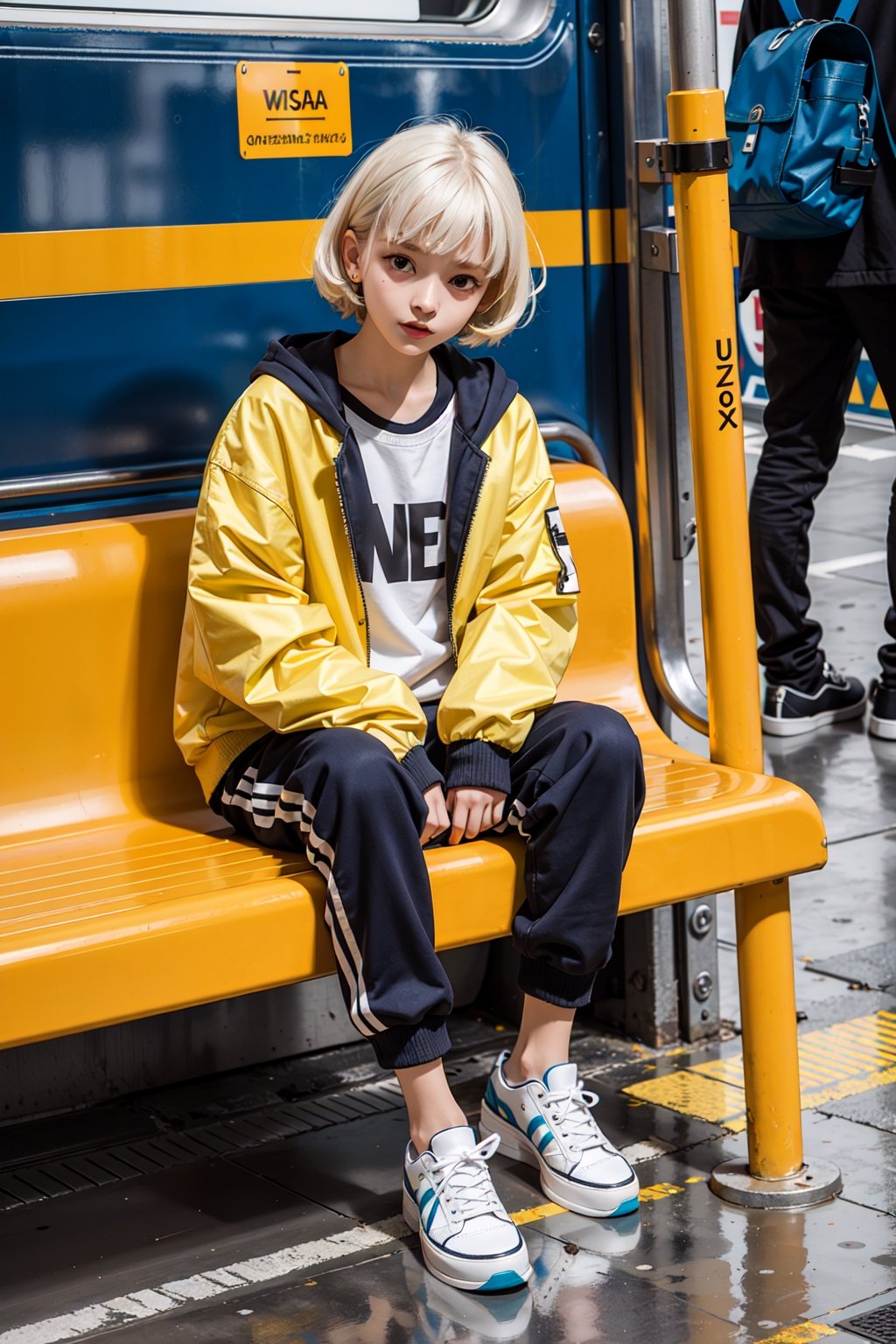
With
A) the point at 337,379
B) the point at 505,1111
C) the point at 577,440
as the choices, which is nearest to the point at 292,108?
the point at 337,379

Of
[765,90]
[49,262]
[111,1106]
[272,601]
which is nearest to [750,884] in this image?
[272,601]

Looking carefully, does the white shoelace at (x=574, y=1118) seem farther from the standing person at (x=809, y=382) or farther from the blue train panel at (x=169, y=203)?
the standing person at (x=809, y=382)

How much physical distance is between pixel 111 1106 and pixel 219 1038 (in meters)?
0.20

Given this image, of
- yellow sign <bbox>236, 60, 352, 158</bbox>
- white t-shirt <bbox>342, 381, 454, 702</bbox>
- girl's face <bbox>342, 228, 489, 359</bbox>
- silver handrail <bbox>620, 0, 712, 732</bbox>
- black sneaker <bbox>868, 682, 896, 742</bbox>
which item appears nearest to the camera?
girl's face <bbox>342, 228, 489, 359</bbox>

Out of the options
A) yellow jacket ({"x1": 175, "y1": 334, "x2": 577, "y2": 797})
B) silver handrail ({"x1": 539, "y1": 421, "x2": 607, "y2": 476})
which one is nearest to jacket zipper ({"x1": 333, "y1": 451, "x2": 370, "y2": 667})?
yellow jacket ({"x1": 175, "y1": 334, "x2": 577, "y2": 797})

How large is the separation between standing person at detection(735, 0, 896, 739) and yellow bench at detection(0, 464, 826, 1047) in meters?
1.62

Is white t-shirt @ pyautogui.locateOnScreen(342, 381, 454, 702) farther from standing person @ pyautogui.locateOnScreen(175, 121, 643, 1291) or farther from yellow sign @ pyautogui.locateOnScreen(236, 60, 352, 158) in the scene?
yellow sign @ pyautogui.locateOnScreen(236, 60, 352, 158)

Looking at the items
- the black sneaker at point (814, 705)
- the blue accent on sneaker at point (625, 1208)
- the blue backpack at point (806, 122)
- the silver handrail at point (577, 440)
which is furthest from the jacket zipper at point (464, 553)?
the black sneaker at point (814, 705)

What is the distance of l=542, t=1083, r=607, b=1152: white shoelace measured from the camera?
8.40 ft

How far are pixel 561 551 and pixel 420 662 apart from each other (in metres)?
0.26

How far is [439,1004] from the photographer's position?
2.31 m

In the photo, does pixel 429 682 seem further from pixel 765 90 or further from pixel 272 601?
pixel 765 90

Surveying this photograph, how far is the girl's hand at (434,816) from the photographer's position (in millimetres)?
2377

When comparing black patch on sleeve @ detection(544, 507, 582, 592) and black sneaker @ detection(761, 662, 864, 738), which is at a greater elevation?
black patch on sleeve @ detection(544, 507, 582, 592)
